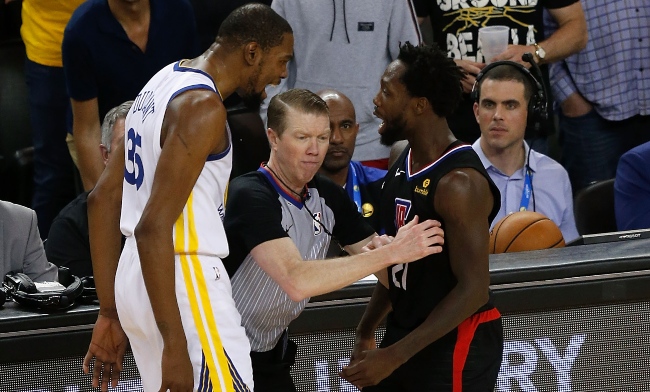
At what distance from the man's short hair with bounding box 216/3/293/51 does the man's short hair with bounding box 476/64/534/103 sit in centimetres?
220

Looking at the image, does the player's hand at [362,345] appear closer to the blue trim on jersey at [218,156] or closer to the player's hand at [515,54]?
the blue trim on jersey at [218,156]

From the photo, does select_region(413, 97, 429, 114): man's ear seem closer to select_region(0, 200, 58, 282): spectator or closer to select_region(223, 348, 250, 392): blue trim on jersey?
select_region(223, 348, 250, 392): blue trim on jersey

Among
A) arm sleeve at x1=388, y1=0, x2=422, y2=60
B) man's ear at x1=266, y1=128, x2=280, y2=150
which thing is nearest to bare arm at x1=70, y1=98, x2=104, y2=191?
man's ear at x1=266, y1=128, x2=280, y2=150

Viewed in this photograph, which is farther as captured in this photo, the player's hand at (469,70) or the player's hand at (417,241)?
the player's hand at (469,70)

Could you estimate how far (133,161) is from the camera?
10.6ft

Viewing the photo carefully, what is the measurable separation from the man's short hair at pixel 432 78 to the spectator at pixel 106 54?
193 cm

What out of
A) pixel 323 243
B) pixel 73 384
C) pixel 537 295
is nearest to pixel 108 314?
pixel 73 384

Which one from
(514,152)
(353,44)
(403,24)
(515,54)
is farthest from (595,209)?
(353,44)

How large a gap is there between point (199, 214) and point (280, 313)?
26.9 inches

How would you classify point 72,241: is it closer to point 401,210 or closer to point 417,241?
point 401,210

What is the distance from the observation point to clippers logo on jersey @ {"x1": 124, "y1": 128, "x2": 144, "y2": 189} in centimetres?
321

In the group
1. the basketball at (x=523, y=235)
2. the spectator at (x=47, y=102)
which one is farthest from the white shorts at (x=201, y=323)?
the spectator at (x=47, y=102)

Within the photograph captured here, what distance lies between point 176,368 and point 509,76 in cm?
292

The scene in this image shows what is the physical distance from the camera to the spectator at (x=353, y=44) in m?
5.66
